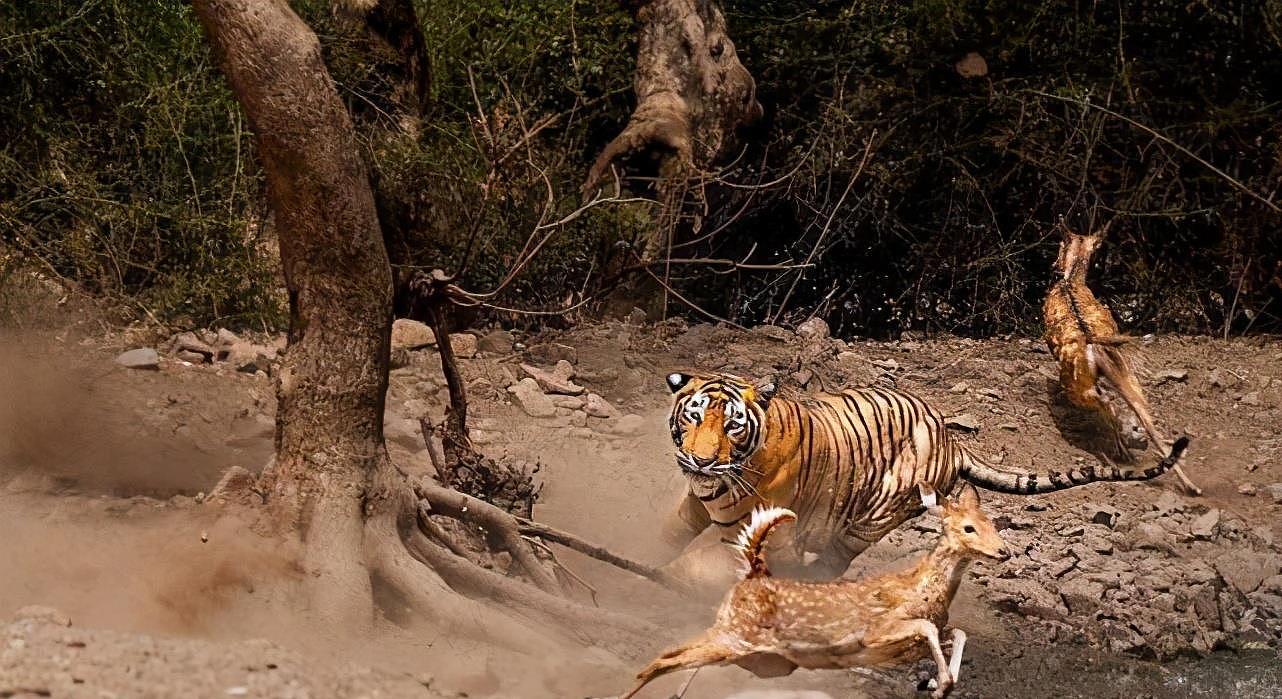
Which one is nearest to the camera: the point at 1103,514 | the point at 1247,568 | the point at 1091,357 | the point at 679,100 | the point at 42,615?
the point at 42,615

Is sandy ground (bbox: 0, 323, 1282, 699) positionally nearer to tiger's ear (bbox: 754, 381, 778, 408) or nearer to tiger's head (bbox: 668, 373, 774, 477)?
tiger's head (bbox: 668, 373, 774, 477)

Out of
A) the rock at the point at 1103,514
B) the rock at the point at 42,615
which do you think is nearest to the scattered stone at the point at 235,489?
the rock at the point at 42,615

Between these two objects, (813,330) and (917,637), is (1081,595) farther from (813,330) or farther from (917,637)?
(813,330)

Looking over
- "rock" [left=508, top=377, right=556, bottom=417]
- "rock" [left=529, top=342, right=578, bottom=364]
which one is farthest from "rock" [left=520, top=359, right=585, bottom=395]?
"rock" [left=529, top=342, right=578, bottom=364]

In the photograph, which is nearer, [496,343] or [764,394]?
[764,394]

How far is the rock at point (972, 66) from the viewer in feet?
34.4

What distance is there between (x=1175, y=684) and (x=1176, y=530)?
1.62 m

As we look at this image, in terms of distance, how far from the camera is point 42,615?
3939mm

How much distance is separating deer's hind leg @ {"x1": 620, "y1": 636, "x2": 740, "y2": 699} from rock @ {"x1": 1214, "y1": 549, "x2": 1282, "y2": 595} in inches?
138

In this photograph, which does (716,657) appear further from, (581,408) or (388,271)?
(581,408)

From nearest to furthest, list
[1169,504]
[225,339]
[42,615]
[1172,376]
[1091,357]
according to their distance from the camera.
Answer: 1. [42,615]
2. [1169,504]
3. [225,339]
4. [1091,357]
5. [1172,376]

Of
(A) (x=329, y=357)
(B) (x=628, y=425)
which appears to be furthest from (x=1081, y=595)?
(A) (x=329, y=357)

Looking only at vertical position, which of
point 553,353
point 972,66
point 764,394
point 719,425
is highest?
point 972,66

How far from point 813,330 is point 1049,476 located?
166 inches
